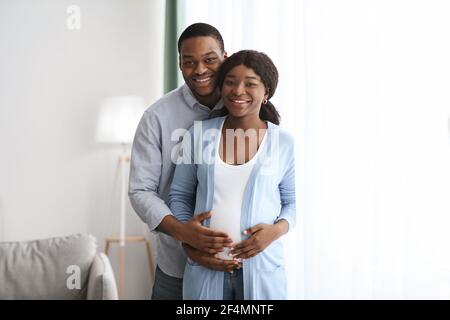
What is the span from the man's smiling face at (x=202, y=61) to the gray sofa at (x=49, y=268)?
38.1 inches

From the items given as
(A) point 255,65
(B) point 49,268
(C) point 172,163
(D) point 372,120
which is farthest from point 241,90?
(B) point 49,268

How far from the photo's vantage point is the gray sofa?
1.63 meters

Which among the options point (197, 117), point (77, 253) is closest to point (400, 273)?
point (197, 117)

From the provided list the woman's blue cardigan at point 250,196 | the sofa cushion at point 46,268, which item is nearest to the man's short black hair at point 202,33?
the woman's blue cardigan at point 250,196

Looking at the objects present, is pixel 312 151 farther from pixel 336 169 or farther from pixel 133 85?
pixel 133 85

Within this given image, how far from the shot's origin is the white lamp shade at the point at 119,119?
2086mm

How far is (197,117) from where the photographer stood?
0.75m

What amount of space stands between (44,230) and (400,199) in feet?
5.90

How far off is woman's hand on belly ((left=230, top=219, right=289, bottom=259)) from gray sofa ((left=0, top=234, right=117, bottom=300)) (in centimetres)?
96

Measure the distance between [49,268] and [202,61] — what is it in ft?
3.85

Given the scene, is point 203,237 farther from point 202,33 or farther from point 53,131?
point 53,131

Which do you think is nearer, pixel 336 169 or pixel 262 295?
pixel 262 295

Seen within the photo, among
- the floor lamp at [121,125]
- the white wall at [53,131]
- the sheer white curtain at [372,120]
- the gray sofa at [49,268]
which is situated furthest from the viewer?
the white wall at [53,131]

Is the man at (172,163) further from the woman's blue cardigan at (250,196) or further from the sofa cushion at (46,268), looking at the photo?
the sofa cushion at (46,268)
